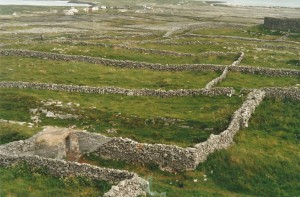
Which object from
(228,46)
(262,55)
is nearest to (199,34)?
(228,46)

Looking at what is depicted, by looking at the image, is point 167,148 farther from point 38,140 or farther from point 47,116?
point 47,116

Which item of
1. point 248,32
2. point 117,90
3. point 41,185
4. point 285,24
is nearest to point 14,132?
point 41,185

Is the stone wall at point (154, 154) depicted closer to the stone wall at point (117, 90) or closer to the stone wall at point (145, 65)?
the stone wall at point (117, 90)

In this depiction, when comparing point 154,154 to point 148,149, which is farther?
point 148,149

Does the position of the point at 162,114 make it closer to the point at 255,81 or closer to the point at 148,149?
the point at 148,149

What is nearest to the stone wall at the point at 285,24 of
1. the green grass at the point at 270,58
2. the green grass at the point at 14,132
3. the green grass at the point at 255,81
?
the green grass at the point at 270,58

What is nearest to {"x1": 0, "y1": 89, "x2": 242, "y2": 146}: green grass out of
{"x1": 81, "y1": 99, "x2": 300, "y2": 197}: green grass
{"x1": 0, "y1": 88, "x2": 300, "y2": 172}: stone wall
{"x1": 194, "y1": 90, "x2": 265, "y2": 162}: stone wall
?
{"x1": 194, "y1": 90, "x2": 265, "y2": 162}: stone wall

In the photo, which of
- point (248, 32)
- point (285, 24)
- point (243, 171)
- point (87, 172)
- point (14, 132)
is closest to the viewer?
point (87, 172)

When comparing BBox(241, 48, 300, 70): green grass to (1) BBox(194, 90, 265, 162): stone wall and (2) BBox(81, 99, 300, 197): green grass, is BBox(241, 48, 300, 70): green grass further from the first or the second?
(2) BBox(81, 99, 300, 197): green grass
